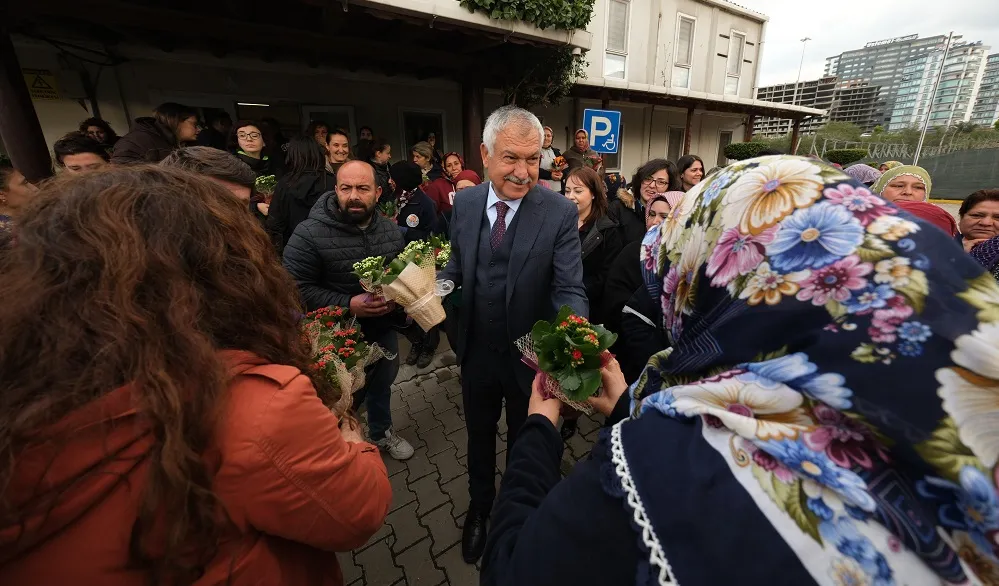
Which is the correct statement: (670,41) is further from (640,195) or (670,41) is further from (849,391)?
(849,391)

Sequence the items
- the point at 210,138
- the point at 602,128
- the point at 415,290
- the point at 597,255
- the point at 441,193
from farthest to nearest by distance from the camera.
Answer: the point at 602,128, the point at 441,193, the point at 210,138, the point at 597,255, the point at 415,290

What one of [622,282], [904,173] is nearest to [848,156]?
[904,173]

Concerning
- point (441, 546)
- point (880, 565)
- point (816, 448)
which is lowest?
point (441, 546)

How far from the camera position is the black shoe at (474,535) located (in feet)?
7.63

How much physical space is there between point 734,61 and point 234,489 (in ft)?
62.7

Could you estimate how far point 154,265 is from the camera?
2.75 ft

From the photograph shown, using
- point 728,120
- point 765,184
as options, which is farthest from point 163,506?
point 728,120

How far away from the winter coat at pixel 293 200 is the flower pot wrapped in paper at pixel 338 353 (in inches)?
77.1

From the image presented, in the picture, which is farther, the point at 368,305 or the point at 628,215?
the point at 628,215

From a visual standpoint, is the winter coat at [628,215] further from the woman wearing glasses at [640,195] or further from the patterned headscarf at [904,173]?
the patterned headscarf at [904,173]

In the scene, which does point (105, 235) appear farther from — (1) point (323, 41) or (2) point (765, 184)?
(1) point (323, 41)

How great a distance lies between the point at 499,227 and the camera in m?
2.25

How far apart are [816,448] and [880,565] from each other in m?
0.16

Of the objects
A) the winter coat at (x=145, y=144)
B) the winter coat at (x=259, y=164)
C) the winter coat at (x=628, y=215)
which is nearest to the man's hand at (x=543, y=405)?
the winter coat at (x=628, y=215)
